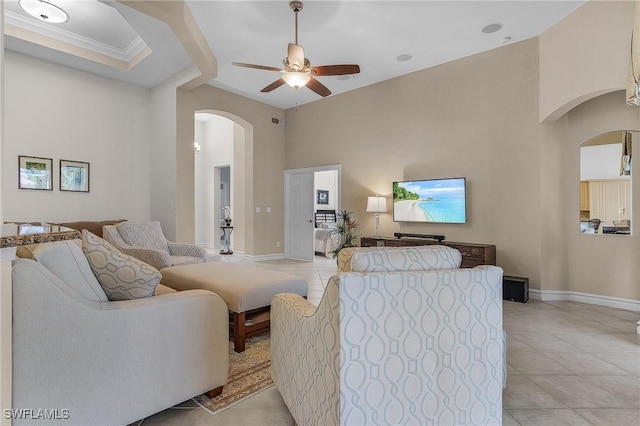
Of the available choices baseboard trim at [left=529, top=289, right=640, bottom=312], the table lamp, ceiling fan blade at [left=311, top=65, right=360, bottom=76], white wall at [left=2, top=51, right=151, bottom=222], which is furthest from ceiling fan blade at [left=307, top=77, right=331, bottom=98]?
baseboard trim at [left=529, top=289, right=640, bottom=312]

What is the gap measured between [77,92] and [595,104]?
278 inches

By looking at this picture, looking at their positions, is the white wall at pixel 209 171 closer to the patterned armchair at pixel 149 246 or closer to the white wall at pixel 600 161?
the patterned armchair at pixel 149 246

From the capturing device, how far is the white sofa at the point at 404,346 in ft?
4.07

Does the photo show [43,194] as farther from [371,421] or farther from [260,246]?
[371,421]

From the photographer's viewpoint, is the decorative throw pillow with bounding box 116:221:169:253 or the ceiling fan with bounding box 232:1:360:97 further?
the decorative throw pillow with bounding box 116:221:169:253

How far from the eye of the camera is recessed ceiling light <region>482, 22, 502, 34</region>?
3.92 meters

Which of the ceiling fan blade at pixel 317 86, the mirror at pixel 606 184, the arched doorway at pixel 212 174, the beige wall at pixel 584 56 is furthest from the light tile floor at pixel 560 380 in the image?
the arched doorway at pixel 212 174

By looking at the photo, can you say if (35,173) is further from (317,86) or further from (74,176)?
(317,86)

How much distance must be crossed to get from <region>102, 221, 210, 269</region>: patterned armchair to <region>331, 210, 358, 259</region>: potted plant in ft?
7.98

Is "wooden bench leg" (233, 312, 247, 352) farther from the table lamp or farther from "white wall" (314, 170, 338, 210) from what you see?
"white wall" (314, 170, 338, 210)

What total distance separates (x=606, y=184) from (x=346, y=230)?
3.69m

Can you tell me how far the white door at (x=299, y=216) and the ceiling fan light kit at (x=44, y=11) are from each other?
14.7 ft

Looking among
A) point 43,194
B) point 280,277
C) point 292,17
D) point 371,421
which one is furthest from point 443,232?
point 43,194

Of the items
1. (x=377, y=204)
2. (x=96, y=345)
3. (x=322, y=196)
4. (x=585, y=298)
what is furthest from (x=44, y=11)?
(x=322, y=196)
